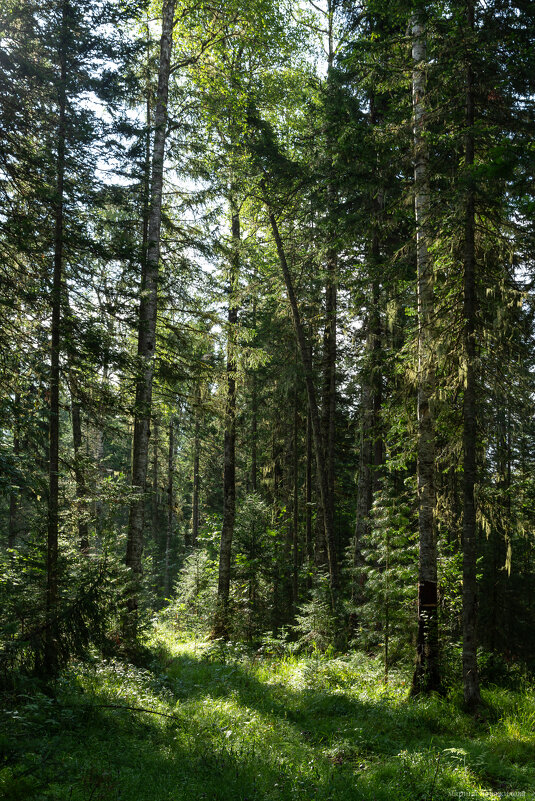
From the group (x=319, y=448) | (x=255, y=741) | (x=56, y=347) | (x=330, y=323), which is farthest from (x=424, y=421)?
(x=330, y=323)

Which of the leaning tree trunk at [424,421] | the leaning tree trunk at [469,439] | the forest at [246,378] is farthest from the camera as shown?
the leaning tree trunk at [424,421]

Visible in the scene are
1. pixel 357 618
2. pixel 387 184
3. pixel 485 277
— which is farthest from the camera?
pixel 357 618

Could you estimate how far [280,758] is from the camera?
17.8 feet

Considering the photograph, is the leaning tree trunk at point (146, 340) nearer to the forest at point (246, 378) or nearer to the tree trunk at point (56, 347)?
the forest at point (246, 378)

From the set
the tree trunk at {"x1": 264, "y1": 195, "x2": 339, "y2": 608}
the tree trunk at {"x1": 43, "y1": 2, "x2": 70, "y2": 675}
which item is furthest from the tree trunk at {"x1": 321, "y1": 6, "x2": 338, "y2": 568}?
the tree trunk at {"x1": 43, "y1": 2, "x2": 70, "y2": 675}

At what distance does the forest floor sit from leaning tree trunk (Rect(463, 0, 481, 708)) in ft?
1.93

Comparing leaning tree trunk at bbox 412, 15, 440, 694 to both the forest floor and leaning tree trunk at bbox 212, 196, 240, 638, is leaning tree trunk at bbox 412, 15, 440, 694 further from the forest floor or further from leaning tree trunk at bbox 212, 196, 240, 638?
leaning tree trunk at bbox 212, 196, 240, 638

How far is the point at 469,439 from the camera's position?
7.16 metres

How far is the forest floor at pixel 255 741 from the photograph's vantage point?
4.53 metres

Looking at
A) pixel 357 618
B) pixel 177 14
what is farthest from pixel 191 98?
pixel 357 618

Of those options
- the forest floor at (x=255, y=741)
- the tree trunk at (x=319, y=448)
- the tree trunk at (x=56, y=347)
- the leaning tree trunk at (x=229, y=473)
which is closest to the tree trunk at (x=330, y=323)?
the tree trunk at (x=319, y=448)

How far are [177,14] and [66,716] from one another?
1613 centimetres

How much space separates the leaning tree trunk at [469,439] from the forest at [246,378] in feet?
0.13

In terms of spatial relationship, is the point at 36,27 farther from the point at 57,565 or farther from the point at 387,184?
the point at 57,565
